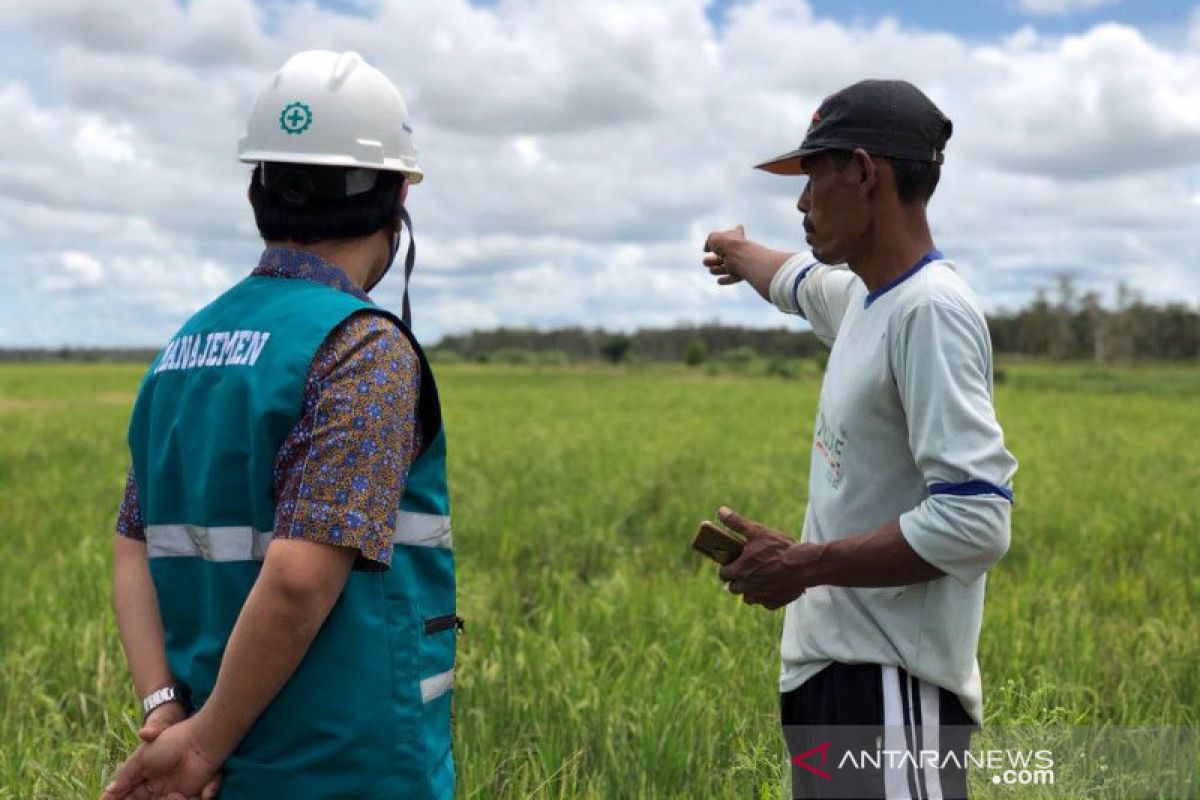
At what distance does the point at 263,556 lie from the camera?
4.97 feet

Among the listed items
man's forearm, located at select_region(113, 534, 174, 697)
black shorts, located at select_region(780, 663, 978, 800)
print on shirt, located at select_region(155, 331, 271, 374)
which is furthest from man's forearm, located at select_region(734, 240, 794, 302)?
man's forearm, located at select_region(113, 534, 174, 697)

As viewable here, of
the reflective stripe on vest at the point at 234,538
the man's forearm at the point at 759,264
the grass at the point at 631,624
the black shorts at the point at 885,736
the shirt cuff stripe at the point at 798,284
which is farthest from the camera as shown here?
the grass at the point at 631,624

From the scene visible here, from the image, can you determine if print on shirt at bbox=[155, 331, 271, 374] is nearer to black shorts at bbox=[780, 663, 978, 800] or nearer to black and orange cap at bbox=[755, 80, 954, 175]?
black and orange cap at bbox=[755, 80, 954, 175]

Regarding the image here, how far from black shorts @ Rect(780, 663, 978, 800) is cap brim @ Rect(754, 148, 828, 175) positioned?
93 centimetres

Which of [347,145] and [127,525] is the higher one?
[347,145]

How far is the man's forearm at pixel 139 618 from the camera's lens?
1.69m

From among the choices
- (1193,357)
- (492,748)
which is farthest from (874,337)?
(1193,357)

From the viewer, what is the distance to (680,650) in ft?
13.9

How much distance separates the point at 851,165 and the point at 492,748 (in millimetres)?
2304

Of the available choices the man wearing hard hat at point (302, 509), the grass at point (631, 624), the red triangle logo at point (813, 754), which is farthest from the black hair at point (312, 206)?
the grass at point (631, 624)

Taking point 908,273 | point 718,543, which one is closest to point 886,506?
point 718,543

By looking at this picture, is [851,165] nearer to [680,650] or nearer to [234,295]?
[234,295]

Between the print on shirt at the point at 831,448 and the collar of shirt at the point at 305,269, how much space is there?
0.86 metres

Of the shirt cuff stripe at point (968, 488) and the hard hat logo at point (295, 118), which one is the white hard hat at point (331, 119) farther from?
the shirt cuff stripe at point (968, 488)
